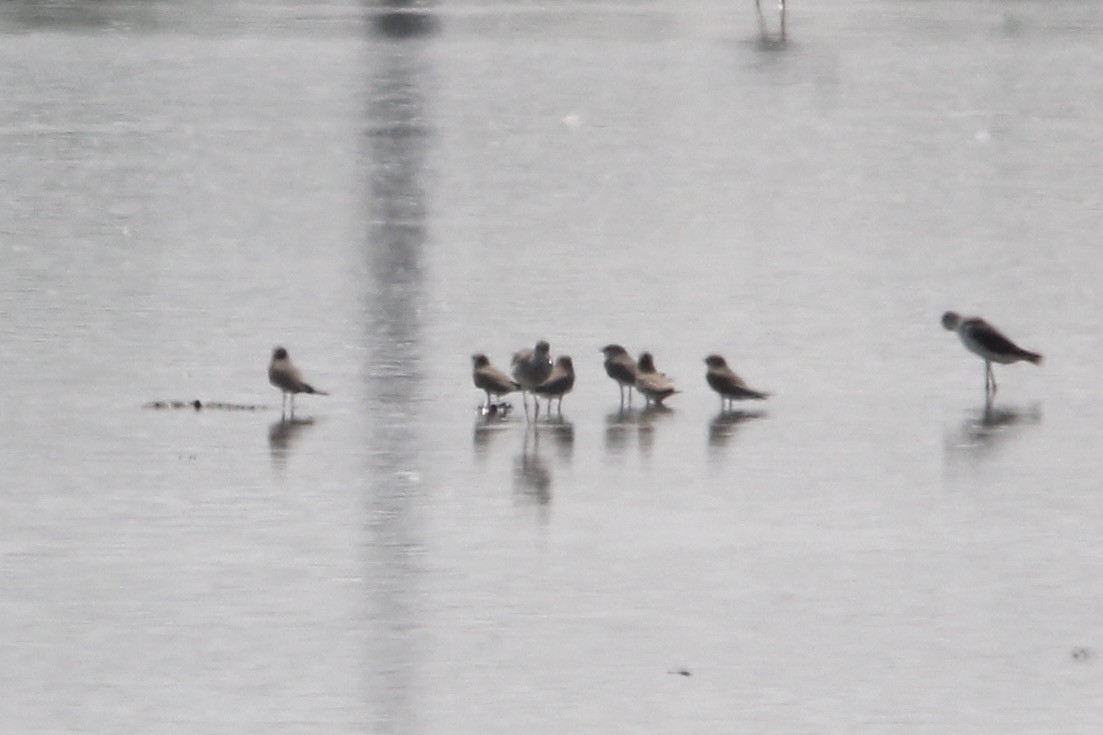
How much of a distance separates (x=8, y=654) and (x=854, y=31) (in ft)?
175

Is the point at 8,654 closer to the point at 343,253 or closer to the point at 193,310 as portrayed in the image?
the point at 193,310

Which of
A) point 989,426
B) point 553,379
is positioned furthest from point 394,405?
point 989,426

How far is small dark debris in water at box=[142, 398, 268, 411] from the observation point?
1388 cm

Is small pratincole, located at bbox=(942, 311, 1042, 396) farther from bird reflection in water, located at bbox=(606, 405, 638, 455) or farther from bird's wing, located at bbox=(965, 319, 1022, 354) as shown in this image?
bird reflection in water, located at bbox=(606, 405, 638, 455)

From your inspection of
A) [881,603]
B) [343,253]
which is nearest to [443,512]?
[881,603]

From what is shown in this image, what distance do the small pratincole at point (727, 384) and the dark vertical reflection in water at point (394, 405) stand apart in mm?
1566

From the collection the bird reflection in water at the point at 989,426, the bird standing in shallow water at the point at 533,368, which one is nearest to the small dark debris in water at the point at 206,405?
the bird standing in shallow water at the point at 533,368

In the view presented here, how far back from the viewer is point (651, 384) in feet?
45.9

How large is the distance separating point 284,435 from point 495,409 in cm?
125

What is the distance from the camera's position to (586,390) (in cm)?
1453

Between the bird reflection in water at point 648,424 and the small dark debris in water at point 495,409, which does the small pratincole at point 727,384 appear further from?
the small dark debris in water at point 495,409

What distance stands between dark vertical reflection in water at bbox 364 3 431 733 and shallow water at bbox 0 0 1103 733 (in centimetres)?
4

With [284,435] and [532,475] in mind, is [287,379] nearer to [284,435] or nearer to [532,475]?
[284,435]

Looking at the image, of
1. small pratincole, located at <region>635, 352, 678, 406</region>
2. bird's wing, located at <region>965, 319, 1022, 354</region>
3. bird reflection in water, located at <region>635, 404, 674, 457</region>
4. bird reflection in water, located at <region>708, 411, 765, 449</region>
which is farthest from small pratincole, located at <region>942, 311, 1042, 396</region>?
bird reflection in water, located at <region>635, 404, 674, 457</region>
